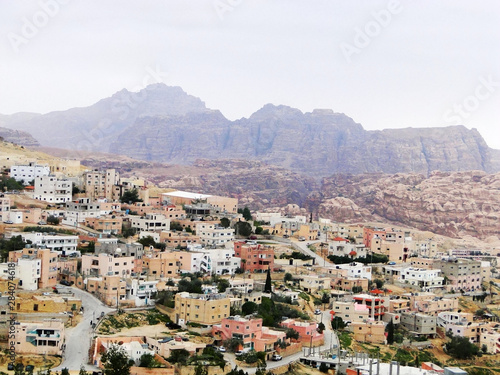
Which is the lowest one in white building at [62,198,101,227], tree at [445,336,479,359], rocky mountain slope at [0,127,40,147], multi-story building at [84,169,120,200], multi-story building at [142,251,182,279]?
tree at [445,336,479,359]

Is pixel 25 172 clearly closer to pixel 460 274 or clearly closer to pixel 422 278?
pixel 422 278

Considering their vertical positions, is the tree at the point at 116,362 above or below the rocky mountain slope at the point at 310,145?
below

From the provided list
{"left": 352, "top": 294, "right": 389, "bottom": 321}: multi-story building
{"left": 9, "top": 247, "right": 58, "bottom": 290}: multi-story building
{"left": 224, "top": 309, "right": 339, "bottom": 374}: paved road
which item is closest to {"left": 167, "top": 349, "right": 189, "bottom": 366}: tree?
{"left": 224, "top": 309, "right": 339, "bottom": 374}: paved road

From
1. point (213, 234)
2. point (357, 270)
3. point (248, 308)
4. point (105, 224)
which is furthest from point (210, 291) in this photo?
point (357, 270)

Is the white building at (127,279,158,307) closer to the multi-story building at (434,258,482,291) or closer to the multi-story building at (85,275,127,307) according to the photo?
the multi-story building at (85,275,127,307)

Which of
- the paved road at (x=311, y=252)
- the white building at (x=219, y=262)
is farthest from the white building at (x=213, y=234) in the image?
the paved road at (x=311, y=252)

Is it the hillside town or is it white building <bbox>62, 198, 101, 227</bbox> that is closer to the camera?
the hillside town

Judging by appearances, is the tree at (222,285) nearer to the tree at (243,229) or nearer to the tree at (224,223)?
the tree at (224,223)
